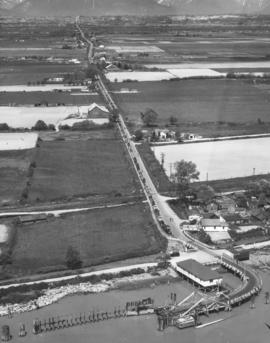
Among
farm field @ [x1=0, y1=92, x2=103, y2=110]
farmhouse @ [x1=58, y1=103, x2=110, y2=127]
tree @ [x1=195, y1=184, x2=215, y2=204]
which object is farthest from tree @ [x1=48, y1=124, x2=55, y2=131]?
tree @ [x1=195, y1=184, x2=215, y2=204]

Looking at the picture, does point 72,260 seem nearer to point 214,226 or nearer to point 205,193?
point 214,226

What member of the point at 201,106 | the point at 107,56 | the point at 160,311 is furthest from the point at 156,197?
the point at 107,56

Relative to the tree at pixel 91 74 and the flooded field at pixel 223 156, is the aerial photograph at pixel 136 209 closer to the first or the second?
the flooded field at pixel 223 156

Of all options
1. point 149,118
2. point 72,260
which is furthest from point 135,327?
point 149,118

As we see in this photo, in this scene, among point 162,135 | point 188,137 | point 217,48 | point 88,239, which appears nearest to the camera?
point 88,239

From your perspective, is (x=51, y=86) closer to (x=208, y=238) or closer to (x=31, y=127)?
(x=31, y=127)

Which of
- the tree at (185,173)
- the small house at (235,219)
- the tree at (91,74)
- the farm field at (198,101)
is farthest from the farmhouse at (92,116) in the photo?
the small house at (235,219)

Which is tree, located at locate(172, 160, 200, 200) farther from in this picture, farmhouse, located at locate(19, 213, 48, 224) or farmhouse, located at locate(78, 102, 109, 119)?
farmhouse, located at locate(78, 102, 109, 119)
